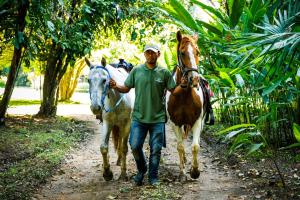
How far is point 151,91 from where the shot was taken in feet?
19.5

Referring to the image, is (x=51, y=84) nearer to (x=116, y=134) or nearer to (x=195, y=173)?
(x=116, y=134)

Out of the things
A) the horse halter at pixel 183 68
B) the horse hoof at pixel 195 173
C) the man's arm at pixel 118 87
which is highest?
the horse halter at pixel 183 68

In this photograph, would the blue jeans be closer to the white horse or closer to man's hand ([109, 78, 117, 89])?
the white horse

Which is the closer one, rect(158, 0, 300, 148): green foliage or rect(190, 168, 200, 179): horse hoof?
rect(158, 0, 300, 148): green foliage

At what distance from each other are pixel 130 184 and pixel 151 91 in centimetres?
155

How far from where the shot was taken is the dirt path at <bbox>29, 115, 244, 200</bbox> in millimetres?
5617

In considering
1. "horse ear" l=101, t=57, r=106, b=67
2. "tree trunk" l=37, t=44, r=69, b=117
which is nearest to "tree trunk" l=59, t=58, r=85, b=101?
"tree trunk" l=37, t=44, r=69, b=117

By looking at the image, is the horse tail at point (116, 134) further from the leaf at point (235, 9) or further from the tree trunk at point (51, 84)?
the tree trunk at point (51, 84)

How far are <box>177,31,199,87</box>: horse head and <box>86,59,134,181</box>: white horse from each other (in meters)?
1.16

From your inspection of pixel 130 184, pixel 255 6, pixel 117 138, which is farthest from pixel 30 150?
pixel 255 6

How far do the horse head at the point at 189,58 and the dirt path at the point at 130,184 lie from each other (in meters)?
1.58

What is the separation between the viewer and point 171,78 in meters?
5.98

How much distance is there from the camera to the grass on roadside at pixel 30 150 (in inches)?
238

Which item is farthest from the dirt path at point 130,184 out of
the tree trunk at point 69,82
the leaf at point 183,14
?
the tree trunk at point 69,82
